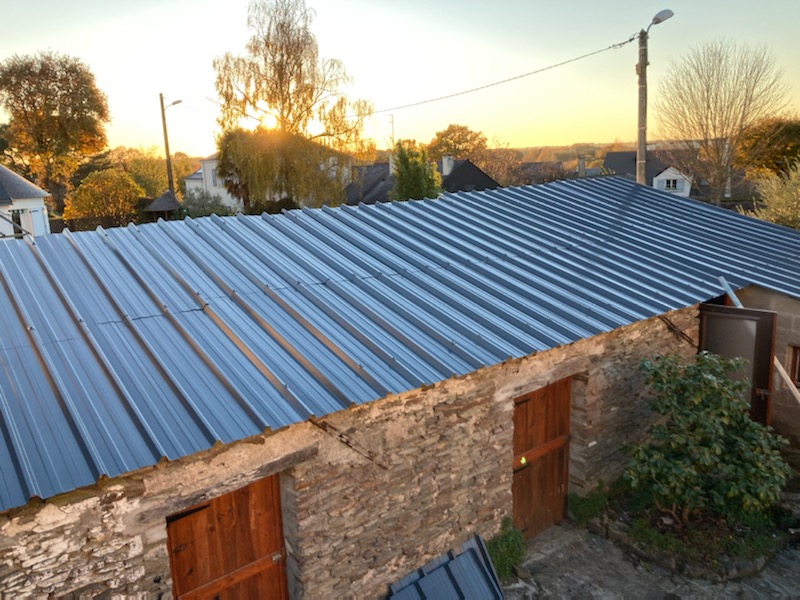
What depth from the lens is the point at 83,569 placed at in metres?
4.26

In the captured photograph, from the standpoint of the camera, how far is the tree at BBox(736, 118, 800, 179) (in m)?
30.0

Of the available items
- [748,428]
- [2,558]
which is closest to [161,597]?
[2,558]

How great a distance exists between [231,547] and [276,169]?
26.1 meters

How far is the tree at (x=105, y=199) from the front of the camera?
Result: 34.7m

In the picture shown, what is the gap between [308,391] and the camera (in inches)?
205

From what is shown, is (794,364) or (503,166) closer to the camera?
(794,364)

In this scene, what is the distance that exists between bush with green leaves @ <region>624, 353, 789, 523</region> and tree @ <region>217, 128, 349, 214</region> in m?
24.4

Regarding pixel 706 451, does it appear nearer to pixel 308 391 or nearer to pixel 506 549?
pixel 506 549

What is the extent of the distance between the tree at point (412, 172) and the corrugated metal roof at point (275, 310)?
17.3 m

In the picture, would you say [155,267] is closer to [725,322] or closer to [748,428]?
[748,428]

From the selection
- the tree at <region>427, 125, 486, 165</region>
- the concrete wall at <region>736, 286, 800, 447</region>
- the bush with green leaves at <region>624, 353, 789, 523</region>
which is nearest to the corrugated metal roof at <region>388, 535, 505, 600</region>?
the bush with green leaves at <region>624, 353, 789, 523</region>

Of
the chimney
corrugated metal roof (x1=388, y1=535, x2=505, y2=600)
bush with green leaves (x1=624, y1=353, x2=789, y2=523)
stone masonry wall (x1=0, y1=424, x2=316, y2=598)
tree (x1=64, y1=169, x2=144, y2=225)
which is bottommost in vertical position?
corrugated metal roof (x1=388, y1=535, x2=505, y2=600)

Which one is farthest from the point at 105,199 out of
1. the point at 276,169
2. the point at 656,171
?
the point at 656,171

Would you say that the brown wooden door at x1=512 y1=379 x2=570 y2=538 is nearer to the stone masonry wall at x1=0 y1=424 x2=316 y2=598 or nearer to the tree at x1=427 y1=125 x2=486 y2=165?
the stone masonry wall at x1=0 y1=424 x2=316 y2=598
